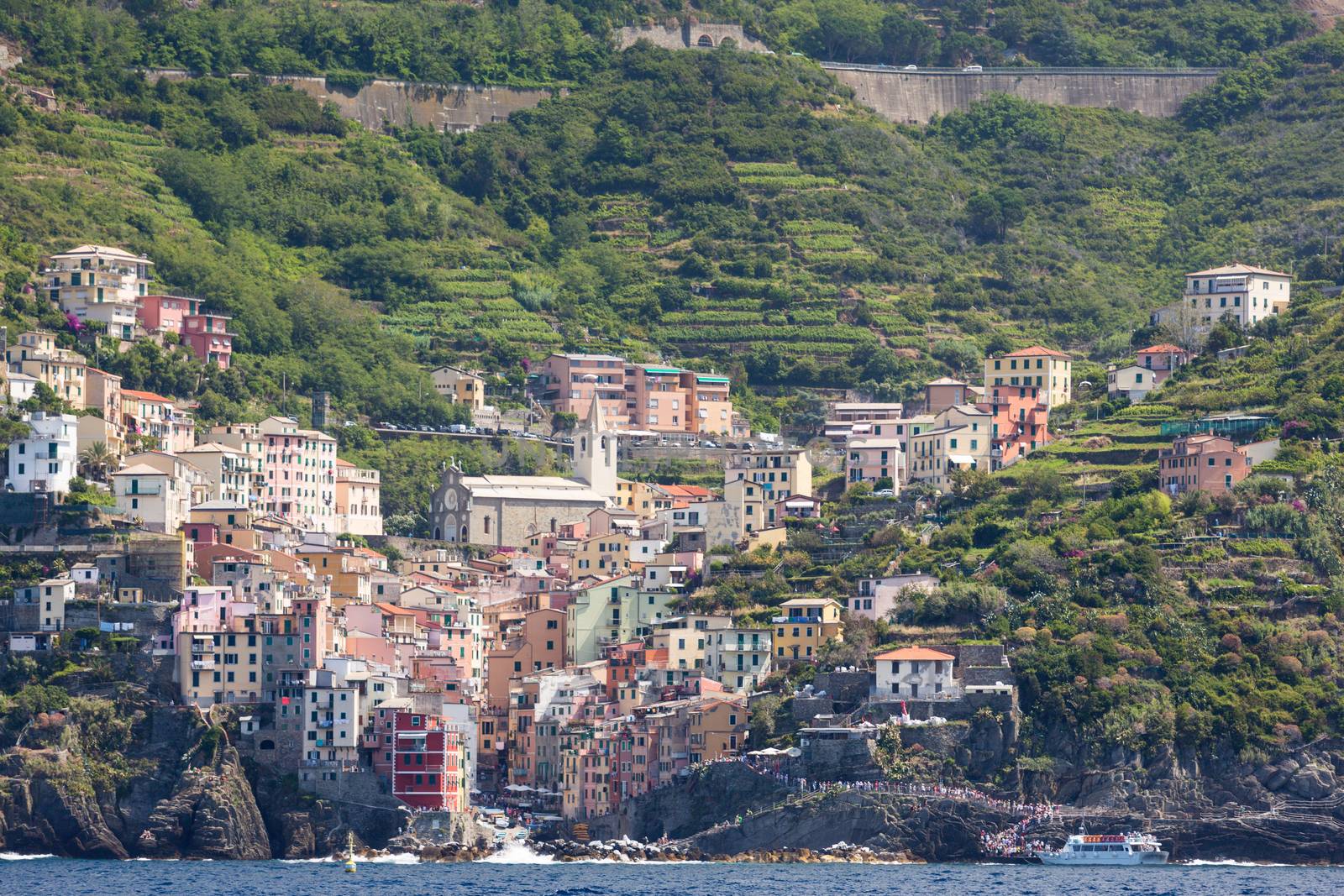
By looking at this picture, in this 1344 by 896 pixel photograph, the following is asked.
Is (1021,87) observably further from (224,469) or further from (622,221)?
(224,469)

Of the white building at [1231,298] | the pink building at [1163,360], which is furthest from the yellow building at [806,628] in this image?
the white building at [1231,298]

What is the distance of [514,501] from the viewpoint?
138m

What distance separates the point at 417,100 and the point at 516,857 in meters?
78.9

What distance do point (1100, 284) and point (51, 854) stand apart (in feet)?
253

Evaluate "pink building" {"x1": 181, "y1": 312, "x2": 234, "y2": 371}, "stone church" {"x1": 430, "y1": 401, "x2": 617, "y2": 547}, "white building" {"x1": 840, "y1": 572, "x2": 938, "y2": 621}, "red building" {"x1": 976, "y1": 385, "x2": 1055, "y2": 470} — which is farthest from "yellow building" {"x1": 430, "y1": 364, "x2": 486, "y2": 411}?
"white building" {"x1": 840, "y1": 572, "x2": 938, "y2": 621}

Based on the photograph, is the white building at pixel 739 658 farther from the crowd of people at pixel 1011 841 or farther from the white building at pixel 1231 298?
the white building at pixel 1231 298

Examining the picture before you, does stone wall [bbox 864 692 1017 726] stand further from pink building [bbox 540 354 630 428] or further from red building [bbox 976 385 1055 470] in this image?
pink building [bbox 540 354 630 428]

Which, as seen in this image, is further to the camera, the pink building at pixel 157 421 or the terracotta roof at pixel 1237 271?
the terracotta roof at pixel 1237 271

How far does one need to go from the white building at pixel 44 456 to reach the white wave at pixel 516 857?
71.0ft

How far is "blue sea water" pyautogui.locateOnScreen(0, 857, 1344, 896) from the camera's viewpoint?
319 feet

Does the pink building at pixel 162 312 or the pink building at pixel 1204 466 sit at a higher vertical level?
the pink building at pixel 162 312

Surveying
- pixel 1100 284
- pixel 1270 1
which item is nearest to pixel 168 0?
pixel 1100 284

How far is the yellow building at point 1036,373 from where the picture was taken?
14000 centimetres

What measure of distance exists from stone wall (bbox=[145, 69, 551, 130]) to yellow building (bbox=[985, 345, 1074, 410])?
48346 mm
